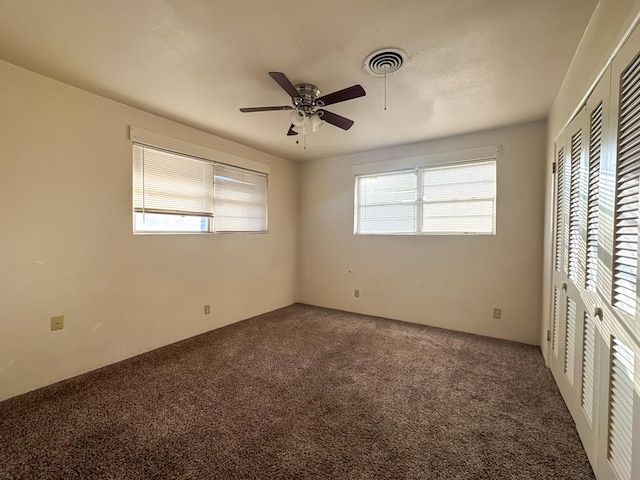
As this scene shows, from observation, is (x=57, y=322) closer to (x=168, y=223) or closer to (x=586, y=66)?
(x=168, y=223)

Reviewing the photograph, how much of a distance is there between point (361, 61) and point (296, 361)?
2.57 m

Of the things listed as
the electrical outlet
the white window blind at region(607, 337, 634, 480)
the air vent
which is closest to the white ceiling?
the air vent

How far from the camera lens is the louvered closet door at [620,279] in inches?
41.0

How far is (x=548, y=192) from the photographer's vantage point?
8.98ft

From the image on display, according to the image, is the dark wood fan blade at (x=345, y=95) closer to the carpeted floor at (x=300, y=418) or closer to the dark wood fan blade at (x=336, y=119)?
the dark wood fan blade at (x=336, y=119)

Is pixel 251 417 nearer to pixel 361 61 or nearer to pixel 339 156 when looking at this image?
pixel 361 61

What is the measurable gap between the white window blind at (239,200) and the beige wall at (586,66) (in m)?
3.41

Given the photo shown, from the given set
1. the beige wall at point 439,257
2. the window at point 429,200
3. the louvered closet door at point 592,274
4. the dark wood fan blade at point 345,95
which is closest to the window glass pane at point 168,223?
the beige wall at point 439,257

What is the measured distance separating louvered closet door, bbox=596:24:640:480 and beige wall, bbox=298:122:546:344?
2.01 meters

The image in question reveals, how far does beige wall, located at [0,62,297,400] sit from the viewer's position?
210 centimetres

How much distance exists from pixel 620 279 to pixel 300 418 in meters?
1.84

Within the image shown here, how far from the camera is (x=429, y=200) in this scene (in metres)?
3.74

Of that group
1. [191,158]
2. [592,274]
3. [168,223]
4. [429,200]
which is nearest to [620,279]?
[592,274]

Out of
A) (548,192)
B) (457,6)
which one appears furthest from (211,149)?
(548,192)
